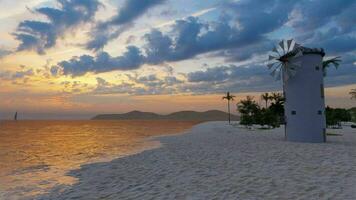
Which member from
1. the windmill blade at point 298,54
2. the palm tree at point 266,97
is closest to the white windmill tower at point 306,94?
the windmill blade at point 298,54

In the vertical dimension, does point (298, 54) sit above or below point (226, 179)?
above

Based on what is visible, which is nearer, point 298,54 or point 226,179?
point 226,179

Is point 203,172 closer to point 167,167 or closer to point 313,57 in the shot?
point 167,167

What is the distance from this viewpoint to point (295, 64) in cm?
2848

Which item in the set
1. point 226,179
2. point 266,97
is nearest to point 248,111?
point 266,97

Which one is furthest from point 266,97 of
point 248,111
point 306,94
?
point 306,94

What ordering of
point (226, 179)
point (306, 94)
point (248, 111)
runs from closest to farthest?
point (226, 179) → point (306, 94) → point (248, 111)

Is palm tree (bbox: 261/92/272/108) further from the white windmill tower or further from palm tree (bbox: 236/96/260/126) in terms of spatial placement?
the white windmill tower

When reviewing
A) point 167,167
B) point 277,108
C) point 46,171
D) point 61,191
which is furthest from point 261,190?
point 277,108

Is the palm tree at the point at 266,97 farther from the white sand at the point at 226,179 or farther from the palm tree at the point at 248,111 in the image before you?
the white sand at the point at 226,179

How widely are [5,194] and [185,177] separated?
327 inches

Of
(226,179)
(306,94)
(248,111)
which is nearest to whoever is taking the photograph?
(226,179)

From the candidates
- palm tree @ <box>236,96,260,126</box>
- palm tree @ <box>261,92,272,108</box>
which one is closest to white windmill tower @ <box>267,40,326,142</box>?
palm tree @ <box>236,96,260,126</box>

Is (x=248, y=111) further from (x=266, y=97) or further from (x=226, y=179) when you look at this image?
(x=226, y=179)
